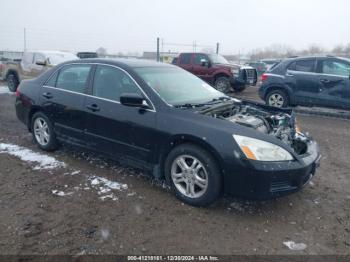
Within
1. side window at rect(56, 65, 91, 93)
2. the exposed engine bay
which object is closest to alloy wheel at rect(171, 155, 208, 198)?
the exposed engine bay

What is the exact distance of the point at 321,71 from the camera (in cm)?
881

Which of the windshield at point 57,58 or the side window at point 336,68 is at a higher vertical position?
the windshield at point 57,58

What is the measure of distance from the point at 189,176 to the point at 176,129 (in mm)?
543

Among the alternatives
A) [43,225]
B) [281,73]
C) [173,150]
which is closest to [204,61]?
[281,73]

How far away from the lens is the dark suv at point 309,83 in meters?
8.53

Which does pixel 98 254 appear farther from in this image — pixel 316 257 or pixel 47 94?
pixel 47 94

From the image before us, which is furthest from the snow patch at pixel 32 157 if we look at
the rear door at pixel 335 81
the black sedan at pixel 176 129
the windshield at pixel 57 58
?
the rear door at pixel 335 81

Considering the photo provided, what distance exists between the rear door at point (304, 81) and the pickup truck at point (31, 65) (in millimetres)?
7543

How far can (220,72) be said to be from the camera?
13.4 meters

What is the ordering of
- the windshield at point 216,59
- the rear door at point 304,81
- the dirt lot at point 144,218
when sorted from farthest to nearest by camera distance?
the windshield at point 216,59
the rear door at point 304,81
the dirt lot at point 144,218

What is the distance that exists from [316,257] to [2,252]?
107 inches

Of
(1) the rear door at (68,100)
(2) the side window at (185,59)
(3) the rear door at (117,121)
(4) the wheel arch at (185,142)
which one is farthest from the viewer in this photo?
(2) the side window at (185,59)

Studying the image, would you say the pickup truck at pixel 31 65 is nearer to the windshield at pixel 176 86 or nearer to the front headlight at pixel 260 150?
the windshield at pixel 176 86

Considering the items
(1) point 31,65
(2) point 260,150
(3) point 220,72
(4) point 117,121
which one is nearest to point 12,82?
(1) point 31,65
